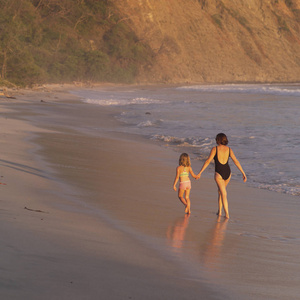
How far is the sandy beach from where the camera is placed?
3.59m

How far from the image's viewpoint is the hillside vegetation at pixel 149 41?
5384 cm

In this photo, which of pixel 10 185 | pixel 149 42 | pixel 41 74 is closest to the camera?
pixel 10 185

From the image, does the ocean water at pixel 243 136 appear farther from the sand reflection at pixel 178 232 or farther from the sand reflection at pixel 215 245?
the sand reflection at pixel 178 232

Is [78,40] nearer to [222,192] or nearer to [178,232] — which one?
[222,192]

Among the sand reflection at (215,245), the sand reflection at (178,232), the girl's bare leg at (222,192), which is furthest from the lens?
the girl's bare leg at (222,192)

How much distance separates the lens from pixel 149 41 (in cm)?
7588

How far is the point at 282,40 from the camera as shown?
10419cm

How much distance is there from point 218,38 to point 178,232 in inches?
3445

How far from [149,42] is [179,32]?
27.2 ft

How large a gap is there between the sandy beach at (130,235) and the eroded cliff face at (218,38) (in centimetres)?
6640

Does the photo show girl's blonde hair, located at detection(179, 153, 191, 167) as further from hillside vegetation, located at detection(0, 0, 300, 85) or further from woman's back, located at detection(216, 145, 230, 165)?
hillside vegetation, located at detection(0, 0, 300, 85)

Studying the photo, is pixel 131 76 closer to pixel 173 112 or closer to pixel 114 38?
pixel 114 38

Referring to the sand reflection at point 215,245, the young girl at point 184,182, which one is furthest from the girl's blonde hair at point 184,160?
the sand reflection at point 215,245

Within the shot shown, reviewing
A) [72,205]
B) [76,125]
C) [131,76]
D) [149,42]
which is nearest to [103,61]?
[131,76]
